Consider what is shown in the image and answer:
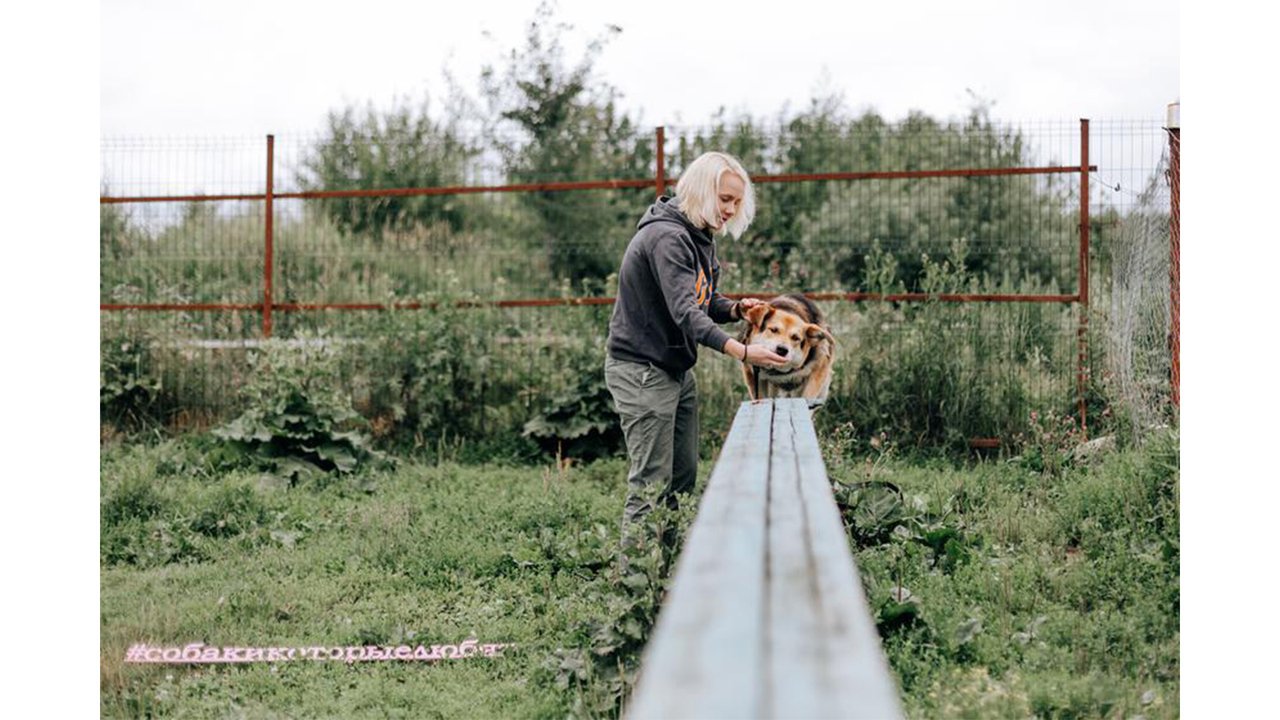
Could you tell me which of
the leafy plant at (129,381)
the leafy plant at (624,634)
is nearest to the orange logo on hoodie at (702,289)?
the leafy plant at (624,634)

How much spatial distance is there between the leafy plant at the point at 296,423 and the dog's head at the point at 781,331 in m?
3.56

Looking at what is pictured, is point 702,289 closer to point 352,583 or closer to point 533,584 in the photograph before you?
point 533,584

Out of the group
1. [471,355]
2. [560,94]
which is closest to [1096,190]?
[471,355]

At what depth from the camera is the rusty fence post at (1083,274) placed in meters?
8.02

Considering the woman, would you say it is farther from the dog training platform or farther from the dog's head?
the dog training platform

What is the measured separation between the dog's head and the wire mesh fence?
184cm

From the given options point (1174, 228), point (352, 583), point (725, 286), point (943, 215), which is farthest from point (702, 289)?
point (943, 215)

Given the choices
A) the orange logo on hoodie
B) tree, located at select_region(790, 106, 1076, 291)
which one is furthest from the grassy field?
tree, located at select_region(790, 106, 1076, 291)

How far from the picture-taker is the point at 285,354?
817 centimetres

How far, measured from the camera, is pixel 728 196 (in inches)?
198

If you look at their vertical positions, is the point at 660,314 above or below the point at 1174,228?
below

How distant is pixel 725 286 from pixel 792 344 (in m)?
3.54

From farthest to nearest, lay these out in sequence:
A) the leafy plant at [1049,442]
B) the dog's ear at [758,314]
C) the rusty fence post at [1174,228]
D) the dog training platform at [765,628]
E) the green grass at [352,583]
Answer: the leafy plant at [1049,442], the rusty fence post at [1174,228], the dog's ear at [758,314], the green grass at [352,583], the dog training platform at [765,628]

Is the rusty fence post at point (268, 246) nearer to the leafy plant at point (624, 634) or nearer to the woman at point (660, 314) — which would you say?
the woman at point (660, 314)
